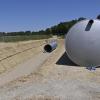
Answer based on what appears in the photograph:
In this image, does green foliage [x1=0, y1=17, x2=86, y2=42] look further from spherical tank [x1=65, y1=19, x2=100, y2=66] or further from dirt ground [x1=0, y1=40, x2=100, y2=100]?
dirt ground [x1=0, y1=40, x2=100, y2=100]

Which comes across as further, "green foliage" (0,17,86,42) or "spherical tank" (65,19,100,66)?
"green foliage" (0,17,86,42)

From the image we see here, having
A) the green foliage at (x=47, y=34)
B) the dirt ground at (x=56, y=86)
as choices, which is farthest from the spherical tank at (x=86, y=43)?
the green foliage at (x=47, y=34)

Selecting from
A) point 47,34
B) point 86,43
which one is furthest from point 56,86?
point 47,34

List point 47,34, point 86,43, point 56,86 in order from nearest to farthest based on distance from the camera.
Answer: point 56,86, point 86,43, point 47,34

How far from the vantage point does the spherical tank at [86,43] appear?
1535 cm

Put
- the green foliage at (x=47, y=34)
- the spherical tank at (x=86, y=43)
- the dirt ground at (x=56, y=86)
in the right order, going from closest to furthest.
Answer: the dirt ground at (x=56, y=86)
the spherical tank at (x=86, y=43)
the green foliage at (x=47, y=34)

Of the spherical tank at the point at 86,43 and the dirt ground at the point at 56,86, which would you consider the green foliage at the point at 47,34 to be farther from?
the dirt ground at the point at 56,86

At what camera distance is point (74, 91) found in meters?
11.0

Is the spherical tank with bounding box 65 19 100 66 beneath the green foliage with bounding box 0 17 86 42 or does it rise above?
above

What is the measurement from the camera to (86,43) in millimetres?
15461

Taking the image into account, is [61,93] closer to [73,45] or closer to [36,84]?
[36,84]

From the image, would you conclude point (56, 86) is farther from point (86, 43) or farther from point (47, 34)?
point (47, 34)

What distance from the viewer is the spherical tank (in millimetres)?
15352

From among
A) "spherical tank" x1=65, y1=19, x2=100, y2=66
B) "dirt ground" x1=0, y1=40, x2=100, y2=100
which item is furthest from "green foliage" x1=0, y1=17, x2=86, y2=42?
"dirt ground" x1=0, y1=40, x2=100, y2=100
